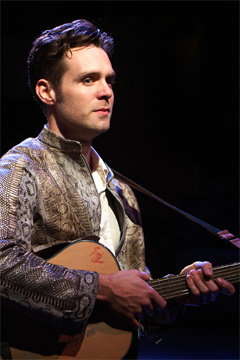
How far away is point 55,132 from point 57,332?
0.86 meters

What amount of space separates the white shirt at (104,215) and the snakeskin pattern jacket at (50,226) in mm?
31

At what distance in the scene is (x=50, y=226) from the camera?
143 cm

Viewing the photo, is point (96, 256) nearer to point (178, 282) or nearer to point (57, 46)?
point (178, 282)

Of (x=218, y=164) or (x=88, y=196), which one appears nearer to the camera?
(x=88, y=196)

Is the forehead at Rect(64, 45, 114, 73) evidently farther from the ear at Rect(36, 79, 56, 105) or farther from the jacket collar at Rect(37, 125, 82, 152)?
the jacket collar at Rect(37, 125, 82, 152)

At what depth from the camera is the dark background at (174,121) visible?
2.83 metres

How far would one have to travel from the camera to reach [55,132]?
1688 mm

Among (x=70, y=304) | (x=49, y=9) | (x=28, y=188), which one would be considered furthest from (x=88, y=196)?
(x=49, y=9)

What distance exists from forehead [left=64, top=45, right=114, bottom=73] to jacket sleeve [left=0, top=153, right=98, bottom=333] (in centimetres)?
59

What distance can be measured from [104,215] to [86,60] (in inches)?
28.0

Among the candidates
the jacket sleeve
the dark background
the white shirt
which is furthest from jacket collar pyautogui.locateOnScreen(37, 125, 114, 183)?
the dark background

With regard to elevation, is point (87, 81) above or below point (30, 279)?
above

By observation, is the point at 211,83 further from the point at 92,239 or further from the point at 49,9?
the point at 92,239

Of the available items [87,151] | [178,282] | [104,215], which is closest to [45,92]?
[87,151]
